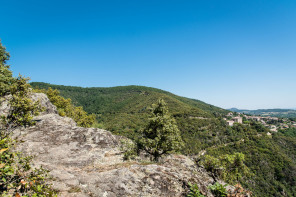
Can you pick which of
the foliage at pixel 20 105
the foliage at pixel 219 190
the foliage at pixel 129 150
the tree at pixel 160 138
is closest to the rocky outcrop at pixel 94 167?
the foliage at pixel 219 190

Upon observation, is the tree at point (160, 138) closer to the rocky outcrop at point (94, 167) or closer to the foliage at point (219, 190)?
the rocky outcrop at point (94, 167)

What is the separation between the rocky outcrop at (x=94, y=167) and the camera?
7.11 meters

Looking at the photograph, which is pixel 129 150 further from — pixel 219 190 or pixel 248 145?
pixel 248 145

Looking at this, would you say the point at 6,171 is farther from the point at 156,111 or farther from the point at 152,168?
the point at 156,111

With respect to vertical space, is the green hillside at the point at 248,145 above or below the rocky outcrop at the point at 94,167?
below

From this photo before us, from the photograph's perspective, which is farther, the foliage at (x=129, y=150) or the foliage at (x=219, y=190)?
the foliage at (x=129, y=150)

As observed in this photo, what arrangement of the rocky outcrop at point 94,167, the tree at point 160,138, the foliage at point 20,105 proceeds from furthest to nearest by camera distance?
the tree at point 160,138 < the foliage at point 20,105 < the rocky outcrop at point 94,167

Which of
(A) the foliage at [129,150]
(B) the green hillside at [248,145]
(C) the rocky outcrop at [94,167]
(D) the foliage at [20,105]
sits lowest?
(B) the green hillside at [248,145]

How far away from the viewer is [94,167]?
11250 mm

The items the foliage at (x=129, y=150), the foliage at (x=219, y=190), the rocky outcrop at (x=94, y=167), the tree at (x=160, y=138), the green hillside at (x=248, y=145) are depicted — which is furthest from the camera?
the green hillside at (x=248, y=145)

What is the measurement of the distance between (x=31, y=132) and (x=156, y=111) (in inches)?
649

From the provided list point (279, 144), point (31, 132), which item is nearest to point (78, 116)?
point (31, 132)

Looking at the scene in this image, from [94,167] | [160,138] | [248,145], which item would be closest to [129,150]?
[160,138]

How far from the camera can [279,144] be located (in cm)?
10688
